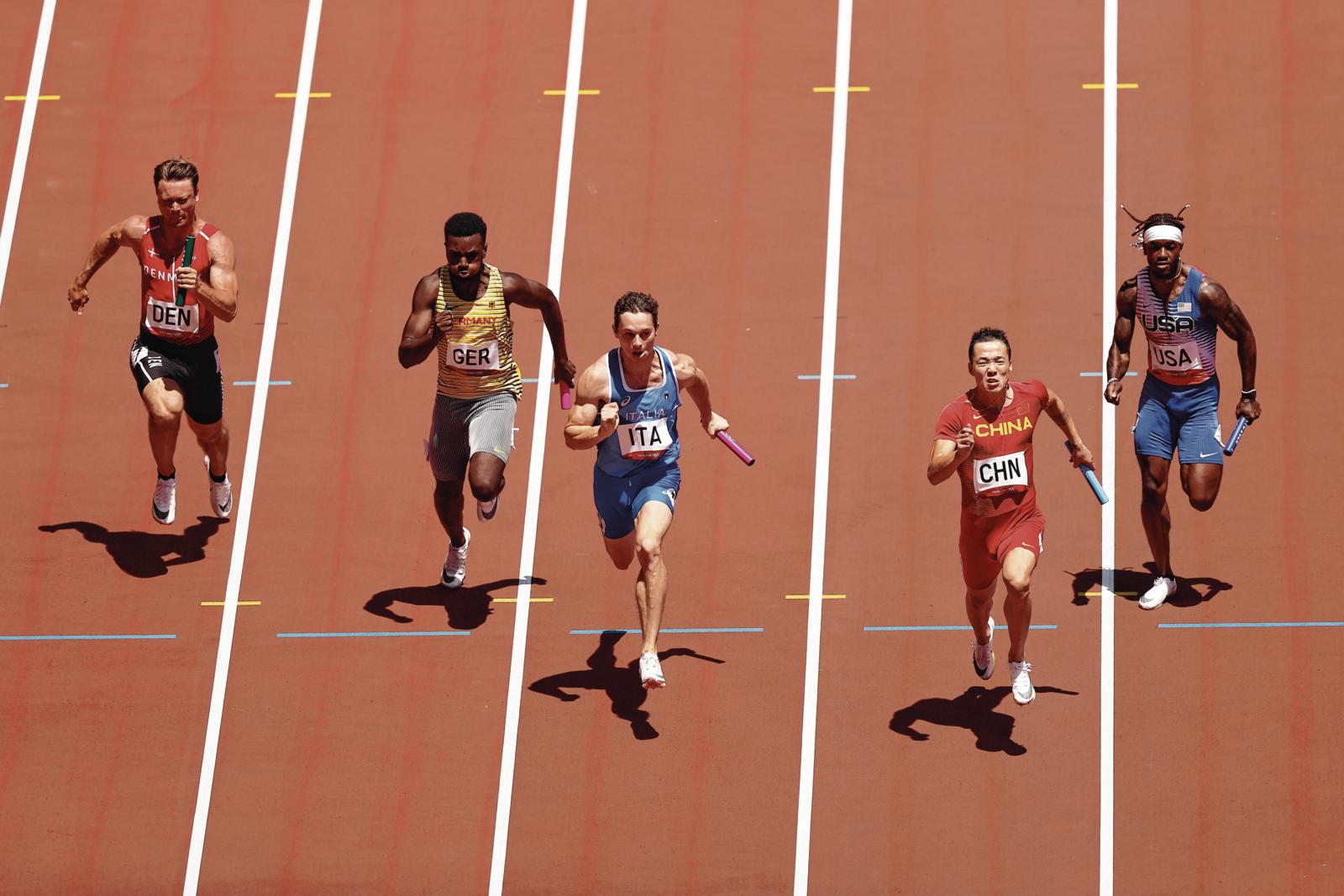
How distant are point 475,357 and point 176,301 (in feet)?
6.13

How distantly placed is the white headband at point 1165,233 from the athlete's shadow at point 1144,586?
2.01 meters

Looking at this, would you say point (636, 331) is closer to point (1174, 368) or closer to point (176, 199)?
point (176, 199)

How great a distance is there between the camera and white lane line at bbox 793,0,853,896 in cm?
1352

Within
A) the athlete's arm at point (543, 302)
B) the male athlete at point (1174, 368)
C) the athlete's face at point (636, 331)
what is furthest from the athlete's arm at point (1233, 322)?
the athlete's arm at point (543, 302)

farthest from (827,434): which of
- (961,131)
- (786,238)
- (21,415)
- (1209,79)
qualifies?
(21,415)

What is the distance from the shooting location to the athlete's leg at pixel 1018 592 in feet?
41.3

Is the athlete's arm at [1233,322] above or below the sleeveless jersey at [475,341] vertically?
above

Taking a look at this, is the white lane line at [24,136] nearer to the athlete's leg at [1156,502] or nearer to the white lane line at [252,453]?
the white lane line at [252,453]

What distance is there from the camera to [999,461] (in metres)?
12.7

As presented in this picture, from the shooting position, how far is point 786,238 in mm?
16188

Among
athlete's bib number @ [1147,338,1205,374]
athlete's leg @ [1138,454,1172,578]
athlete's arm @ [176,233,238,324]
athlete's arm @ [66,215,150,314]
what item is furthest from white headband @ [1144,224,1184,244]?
athlete's arm @ [66,215,150,314]

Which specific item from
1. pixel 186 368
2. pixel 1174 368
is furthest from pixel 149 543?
pixel 1174 368

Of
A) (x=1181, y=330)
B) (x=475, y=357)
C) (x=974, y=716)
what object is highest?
(x=1181, y=330)

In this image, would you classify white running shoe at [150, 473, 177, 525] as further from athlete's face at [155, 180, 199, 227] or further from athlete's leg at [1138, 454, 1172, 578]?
athlete's leg at [1138, 454, 1172, 578]
